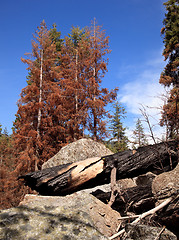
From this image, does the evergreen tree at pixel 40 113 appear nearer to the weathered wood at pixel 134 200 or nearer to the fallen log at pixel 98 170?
the fallen log at pixel 98 170

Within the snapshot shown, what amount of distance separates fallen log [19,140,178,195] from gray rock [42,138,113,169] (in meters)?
3.07

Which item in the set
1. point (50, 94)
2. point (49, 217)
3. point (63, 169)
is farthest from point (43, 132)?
point (49, 217)

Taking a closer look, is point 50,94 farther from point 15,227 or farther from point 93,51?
point 15,227

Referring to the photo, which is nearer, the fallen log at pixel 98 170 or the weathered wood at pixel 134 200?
the weathered wood at pixel 134 200

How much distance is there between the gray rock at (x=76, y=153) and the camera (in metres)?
8.48

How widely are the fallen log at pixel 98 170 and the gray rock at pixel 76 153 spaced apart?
3.07 metres

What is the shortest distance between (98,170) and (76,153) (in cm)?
359

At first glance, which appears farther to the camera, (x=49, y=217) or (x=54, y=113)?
(x=54, y=113)

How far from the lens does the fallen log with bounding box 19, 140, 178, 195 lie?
16.8 ft

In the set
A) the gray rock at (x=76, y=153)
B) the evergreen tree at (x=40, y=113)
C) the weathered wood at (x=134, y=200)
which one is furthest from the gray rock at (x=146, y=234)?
the evergreen tree at (x=40, y=113)

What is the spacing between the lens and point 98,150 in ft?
30.3

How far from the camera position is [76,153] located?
8648 mm

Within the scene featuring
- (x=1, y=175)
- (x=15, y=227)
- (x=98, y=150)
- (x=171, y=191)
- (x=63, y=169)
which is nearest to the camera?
(x=15, y=227)

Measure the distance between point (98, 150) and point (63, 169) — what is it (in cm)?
412
